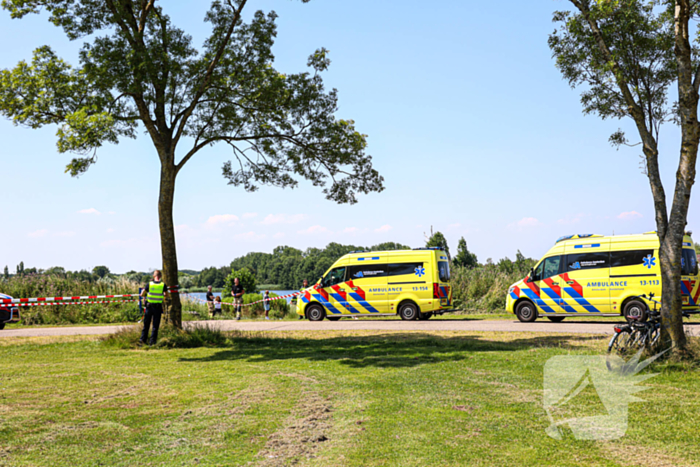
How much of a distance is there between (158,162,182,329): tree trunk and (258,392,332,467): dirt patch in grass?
716 cm

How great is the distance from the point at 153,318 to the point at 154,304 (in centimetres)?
39

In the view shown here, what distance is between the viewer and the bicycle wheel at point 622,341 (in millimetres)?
8891

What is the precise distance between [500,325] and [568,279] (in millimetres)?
2729

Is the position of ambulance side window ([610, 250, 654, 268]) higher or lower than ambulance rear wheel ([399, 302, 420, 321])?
higher

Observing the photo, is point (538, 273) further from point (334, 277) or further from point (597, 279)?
point (334, 277)

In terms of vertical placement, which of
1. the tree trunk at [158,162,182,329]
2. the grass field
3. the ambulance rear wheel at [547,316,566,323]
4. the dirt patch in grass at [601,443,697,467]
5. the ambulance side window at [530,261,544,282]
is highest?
the tree trunk at [158,162,182,329]

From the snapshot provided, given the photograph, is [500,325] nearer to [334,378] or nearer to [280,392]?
[334,378]

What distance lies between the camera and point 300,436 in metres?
5.42

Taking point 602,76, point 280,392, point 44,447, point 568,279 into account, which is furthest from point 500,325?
point 44,447

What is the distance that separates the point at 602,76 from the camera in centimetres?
1032

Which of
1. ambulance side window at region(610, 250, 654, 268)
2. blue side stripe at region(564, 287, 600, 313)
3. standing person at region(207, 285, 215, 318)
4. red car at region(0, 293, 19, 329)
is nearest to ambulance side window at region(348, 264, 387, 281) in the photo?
blue side stripe at region(564, 287, 600, 313)

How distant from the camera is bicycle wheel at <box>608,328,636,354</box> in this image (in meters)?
8.89

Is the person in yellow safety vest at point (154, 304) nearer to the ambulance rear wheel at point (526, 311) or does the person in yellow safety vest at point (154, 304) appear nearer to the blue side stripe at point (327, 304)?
the blue side stripe at point (327, 304)

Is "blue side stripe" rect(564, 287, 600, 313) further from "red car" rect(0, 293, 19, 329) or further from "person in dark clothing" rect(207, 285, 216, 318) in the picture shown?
"red car" rect(0, 293, 19, 329)
